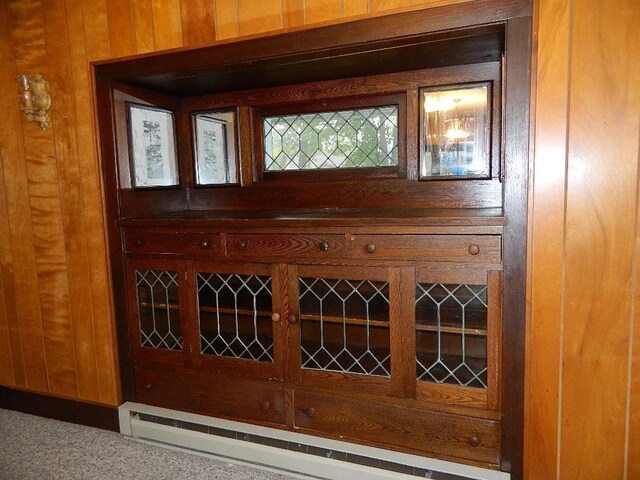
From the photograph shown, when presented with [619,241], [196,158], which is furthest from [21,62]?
[619,241]

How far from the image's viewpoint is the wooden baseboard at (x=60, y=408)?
2.09 metres

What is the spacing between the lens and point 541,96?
1328 millimetres

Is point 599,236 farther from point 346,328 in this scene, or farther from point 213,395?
point 213,395

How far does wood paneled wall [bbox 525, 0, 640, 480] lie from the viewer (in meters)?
1.26

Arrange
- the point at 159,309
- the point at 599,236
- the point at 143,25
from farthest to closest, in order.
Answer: the point at 159,309 → the point at 143,25 → the point at 599,236

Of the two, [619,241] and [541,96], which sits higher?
[541,96]

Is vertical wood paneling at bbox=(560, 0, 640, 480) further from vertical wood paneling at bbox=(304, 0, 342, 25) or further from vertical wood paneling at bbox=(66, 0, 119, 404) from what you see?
vertical wood paneling at bbox=(66, 0, 119, 404)

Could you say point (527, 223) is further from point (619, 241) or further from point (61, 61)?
point (61, 61)

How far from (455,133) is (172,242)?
55.0 inches

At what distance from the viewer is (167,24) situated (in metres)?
1.76

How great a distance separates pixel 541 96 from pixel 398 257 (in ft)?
2.34

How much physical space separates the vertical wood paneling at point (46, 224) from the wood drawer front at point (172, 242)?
41cm

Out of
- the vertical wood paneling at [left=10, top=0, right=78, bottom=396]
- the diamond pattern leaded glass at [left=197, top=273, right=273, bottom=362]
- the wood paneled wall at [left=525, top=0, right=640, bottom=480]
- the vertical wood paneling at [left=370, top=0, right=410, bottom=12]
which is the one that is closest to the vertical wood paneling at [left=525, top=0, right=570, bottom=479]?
the wood paneled wall at [left=525, top=0, right=640, bottom=480]

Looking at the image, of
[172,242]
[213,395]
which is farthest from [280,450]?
[172,242]
